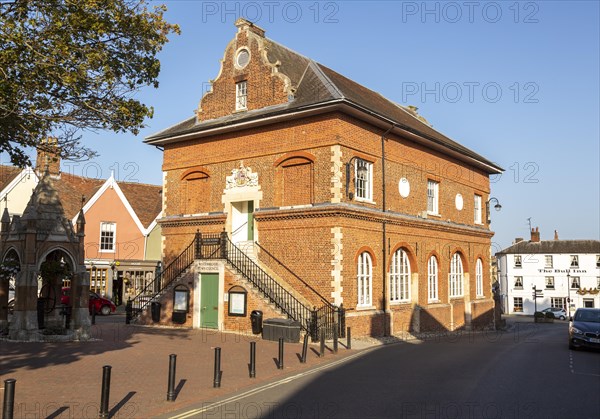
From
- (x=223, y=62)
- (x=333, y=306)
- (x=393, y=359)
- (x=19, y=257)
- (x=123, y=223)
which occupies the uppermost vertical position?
(x=223, y=62)

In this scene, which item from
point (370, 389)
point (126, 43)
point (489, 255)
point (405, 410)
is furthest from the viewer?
point (489, 255)

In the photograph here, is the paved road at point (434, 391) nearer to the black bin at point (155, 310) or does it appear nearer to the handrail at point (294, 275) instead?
the handrail at point (294, 275)

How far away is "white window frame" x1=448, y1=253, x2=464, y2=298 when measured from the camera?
2962 cm

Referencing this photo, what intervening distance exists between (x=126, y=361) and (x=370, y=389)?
6614 mm

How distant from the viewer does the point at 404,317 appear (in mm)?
24578

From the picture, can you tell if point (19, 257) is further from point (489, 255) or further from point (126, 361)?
point (489, 255)

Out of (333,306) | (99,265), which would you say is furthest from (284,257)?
(99,265)

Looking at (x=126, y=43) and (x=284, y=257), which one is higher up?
(x=126, y=43)

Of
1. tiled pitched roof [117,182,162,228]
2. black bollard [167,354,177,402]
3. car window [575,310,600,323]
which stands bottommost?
black bollard [167,354,177,402]

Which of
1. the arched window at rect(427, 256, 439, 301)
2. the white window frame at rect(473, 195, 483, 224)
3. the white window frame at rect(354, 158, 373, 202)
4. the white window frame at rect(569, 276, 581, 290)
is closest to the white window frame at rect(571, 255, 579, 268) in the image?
the white window frame at rect(569, 276, 581, 290)

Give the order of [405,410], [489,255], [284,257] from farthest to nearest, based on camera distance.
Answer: [489,255] → [284,257] → [405,410]

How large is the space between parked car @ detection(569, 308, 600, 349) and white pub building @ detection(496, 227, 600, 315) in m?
49.4

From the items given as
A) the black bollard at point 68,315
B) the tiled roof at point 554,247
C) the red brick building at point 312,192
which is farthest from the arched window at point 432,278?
the tiled roof at point 554,247

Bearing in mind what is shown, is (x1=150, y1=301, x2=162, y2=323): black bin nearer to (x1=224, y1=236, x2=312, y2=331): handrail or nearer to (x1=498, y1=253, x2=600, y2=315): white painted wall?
(x1=224, y1=236, x2=312, y2=331): handrail
